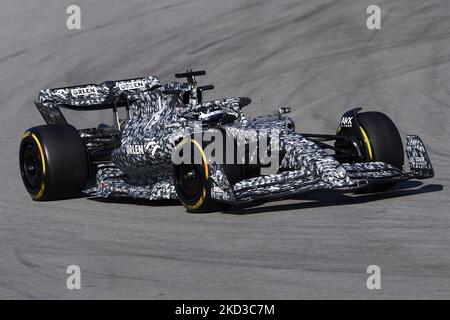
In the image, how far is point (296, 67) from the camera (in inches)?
804

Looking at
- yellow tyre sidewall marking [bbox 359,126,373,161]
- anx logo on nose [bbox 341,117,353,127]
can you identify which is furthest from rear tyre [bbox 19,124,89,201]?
yellow tyre sidewall marking [bbox 359,126,373,161]

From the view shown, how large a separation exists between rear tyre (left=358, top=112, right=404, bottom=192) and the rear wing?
3.08 metres

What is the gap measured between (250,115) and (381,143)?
744 centimetres

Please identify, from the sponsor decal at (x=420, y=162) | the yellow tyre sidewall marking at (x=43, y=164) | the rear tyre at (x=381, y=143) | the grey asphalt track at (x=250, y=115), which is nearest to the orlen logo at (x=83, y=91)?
the yellow tyre sidewall marking at (x=43, y=164)

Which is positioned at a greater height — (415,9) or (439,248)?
(415,9)

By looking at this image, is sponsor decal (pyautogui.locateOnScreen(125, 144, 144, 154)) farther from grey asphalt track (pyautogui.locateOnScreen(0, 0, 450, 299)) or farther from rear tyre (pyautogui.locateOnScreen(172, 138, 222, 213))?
rear tyre (pyautogui.locateOnScreen(172, 138, 222, 213))

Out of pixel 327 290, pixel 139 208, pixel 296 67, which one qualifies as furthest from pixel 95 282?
pixel 296 67

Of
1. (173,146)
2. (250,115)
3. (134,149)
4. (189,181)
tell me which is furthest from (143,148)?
(250,115)

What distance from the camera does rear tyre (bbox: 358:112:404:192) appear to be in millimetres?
11211

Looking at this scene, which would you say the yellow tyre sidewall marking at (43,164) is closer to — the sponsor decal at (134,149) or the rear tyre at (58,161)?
the rear tyre at (58,161)

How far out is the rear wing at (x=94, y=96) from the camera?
1304 centimetres

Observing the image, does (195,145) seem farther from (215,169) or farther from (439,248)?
(439,248)

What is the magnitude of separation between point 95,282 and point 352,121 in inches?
185

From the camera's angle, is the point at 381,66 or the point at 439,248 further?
the point at 381,66
